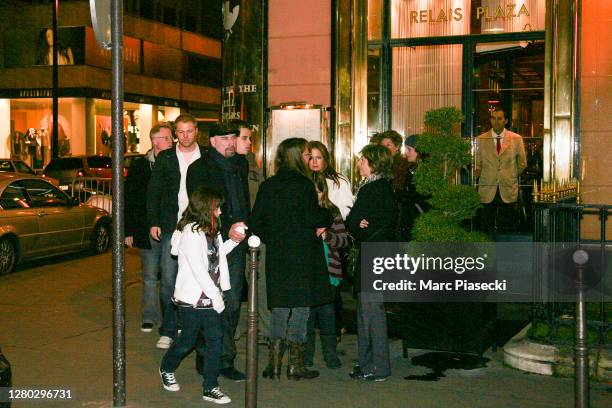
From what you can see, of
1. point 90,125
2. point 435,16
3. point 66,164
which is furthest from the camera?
point 90,125

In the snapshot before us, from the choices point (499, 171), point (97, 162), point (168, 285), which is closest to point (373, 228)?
point (168, 285)

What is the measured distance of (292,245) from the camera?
6.73m

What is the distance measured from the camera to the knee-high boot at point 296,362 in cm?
686

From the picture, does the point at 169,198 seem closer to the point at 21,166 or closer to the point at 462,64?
the point at 462,64

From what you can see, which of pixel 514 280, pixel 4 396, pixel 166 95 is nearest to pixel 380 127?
pixel 514 280

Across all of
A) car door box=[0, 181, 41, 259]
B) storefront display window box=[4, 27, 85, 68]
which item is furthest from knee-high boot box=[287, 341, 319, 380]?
storefront display window box=[4, 27, 85, 68]

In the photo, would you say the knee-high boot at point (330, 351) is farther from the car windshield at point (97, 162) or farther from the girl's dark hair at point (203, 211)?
the car windshield at point (97, 162)

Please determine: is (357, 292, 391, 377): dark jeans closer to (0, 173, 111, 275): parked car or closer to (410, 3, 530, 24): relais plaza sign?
(410, 3, 530, 24): relais plaza sign

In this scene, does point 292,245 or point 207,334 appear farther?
point 292,245

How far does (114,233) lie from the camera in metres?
5.68

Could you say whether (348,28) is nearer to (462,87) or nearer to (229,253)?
(462,87)

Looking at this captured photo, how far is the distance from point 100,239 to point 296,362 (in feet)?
31.0

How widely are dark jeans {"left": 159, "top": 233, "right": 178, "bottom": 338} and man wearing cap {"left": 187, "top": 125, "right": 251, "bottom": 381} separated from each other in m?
0.87

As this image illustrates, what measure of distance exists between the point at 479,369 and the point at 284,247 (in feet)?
6.79
